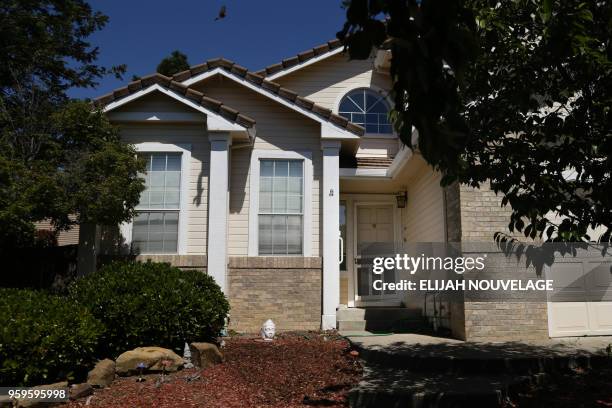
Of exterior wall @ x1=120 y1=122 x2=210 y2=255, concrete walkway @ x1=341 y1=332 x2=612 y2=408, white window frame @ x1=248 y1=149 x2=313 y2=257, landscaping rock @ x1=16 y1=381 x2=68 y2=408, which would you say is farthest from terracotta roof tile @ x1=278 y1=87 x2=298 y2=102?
landscaping rock @ x1=16 y1=381 x2=68 y2=408

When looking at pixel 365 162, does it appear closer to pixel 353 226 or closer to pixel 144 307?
pixel 353 226

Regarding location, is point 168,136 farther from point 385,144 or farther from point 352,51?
point 352,51

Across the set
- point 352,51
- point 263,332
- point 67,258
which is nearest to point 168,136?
point 67,258

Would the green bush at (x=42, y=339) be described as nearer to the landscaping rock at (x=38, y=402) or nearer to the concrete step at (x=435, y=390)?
the landscaping rock at (x=38, y=402)

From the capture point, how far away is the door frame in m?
12.6

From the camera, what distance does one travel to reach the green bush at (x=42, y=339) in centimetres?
566

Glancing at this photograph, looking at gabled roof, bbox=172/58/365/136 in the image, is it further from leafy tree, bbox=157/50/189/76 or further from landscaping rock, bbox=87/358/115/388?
leafy tree, bbox=157/50/189/76

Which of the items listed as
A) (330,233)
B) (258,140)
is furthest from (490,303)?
(258,140)

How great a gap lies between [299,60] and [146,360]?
8828 millimetres

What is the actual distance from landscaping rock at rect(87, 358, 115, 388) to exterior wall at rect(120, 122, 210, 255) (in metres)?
3.86

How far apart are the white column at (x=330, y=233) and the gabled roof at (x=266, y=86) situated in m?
0.46

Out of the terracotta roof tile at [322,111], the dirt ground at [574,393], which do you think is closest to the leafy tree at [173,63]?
the terracotta roof tile at [322,111]

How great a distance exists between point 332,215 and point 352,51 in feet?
27.9

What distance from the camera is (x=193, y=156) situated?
34.4 ft
